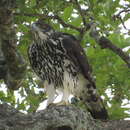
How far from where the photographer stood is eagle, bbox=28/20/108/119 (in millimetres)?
5508

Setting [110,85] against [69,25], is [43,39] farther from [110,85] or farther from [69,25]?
[110,85]

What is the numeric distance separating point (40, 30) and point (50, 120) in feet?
5.87

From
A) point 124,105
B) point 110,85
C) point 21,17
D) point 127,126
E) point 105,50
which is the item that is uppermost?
point 21,17

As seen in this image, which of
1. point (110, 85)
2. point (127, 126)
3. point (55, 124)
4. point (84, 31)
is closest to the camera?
point (55, 124)

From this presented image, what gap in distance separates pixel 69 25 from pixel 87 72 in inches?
31.4

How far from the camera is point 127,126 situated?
4.57m

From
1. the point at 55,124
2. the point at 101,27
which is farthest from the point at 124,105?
the point at 55,124

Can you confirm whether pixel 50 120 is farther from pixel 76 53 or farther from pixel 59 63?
pixel 76 53

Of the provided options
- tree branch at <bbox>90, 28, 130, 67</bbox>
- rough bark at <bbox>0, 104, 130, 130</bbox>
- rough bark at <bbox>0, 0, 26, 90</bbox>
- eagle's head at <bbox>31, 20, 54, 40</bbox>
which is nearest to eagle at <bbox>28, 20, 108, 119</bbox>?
eagle's head at <bbox>31, 20, 54, 40</bbox>

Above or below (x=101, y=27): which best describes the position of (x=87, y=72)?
below

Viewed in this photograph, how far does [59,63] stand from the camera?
5.48m

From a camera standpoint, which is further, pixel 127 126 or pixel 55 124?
pixel 127 126

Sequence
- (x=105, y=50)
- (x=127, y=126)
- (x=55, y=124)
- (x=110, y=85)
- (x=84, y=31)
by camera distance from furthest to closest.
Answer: (x=110, y=85) < (x=105, y=50) < (x=84, y=31) < (x=127, y=126) < (x=55, y=124)

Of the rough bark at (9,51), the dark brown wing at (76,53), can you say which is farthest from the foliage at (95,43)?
the rough bark at (9,51)
